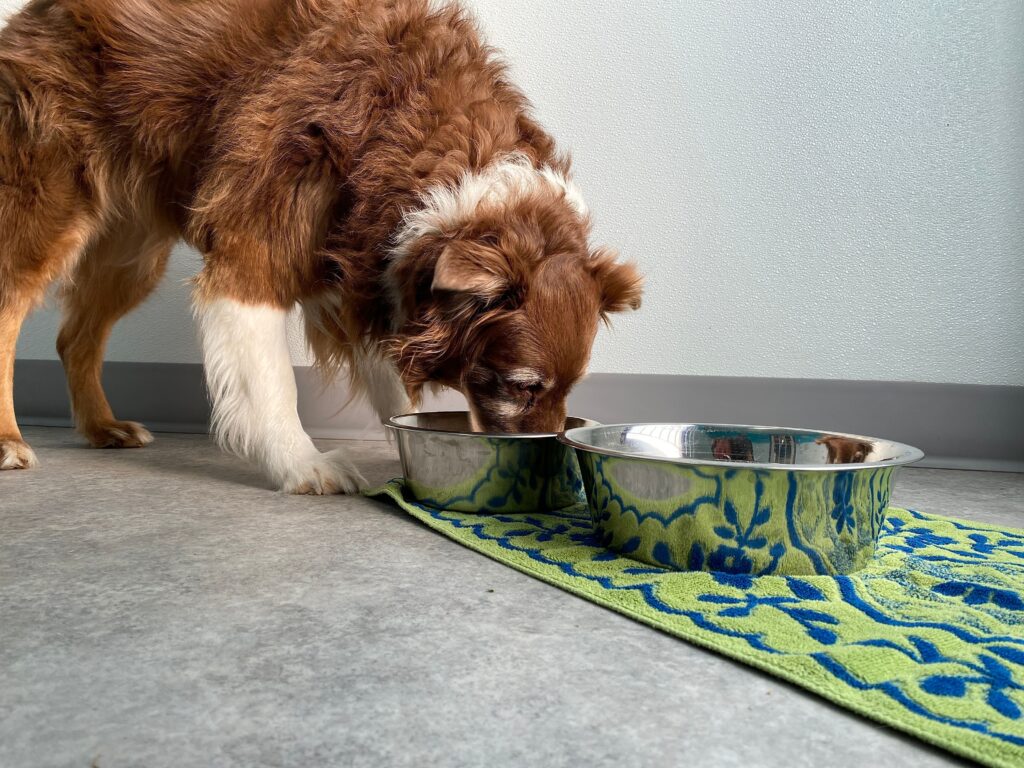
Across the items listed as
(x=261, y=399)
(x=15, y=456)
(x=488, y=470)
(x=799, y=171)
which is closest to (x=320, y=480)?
(x=261, y=399)

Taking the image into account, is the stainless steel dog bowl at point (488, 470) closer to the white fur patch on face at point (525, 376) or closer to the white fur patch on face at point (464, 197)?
the white fur patch on face at point (525, 376)

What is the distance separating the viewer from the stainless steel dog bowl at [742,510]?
1.62 m

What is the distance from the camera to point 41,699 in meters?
1.17

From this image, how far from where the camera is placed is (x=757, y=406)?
11.5 feet

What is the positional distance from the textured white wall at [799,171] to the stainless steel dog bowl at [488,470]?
1441 millimetres

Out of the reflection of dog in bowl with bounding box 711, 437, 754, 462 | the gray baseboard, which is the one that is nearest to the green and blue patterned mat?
the reflection of dog in bowl with bounding box 711, 437, 754, 462

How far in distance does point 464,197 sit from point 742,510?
4.00 feet

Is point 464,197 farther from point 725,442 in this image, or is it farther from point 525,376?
point 725,442

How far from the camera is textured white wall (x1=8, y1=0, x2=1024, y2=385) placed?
3.26 meters

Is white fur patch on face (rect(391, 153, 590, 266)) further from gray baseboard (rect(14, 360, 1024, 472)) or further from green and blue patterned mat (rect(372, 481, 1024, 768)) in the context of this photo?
gray baseboard (rect(14, 360, 1024, 472))

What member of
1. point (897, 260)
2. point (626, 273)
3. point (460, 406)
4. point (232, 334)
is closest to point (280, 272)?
point (232, 334)

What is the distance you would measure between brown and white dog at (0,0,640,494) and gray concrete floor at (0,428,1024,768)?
2.17 feet

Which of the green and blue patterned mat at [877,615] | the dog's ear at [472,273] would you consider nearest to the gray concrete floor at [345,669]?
the green and blue patterned mat at [877,615]

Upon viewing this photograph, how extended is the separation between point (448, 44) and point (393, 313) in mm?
866
